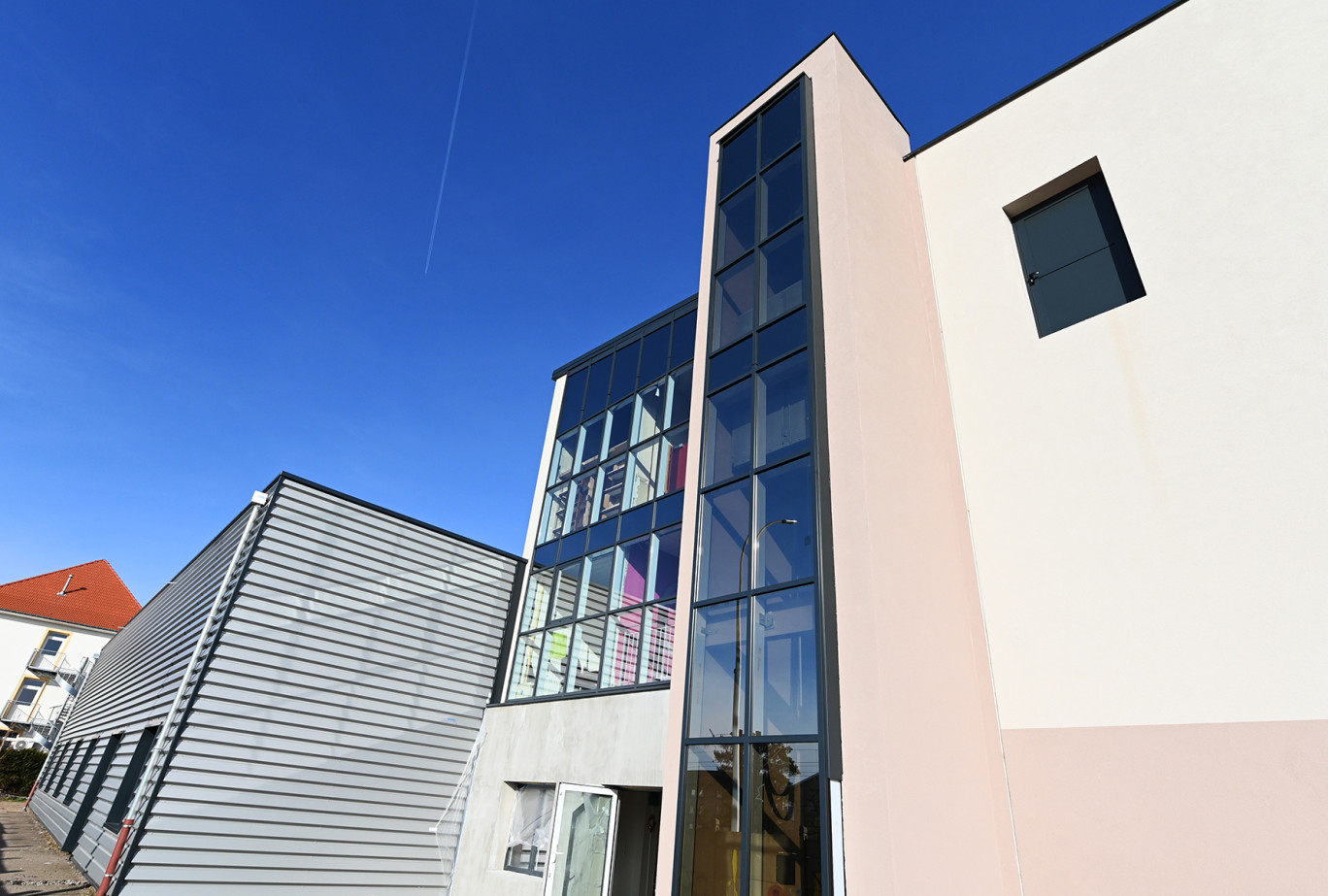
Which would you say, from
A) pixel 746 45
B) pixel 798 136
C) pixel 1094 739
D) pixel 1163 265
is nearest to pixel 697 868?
pixel 1094 739

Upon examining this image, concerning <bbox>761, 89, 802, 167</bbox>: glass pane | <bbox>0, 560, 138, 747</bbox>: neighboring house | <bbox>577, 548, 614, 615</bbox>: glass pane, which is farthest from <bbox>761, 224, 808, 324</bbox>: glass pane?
<bbox>0, 560, 138, 747</bbox>: neighboring house

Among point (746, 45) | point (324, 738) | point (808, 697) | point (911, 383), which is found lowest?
point (324, 738)

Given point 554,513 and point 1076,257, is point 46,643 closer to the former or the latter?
point 554,513

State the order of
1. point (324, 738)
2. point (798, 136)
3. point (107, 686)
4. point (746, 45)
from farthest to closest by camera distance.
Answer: point (107, 686) < point (746, 45) < point (324, 738) < point (798, 136)

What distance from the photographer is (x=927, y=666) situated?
4914mm

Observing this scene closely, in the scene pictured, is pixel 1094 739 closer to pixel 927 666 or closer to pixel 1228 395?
pixel 927 666

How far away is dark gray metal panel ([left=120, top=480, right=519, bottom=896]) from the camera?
7773mm

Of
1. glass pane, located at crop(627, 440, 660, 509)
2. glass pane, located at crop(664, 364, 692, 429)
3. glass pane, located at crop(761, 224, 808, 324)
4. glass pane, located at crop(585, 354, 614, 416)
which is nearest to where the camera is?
glass pane, located at crop(761, 224, 808, 324)

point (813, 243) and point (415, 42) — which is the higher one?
point (415, 42)

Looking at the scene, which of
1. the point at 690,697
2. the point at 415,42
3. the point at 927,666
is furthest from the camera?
the point at 415,42

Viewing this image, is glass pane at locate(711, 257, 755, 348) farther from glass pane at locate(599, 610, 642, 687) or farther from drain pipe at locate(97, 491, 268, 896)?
drain pipe at locate(97, 491, 268, 896)

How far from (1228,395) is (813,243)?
13.1ft

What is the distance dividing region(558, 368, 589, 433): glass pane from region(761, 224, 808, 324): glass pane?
6708 millimetres

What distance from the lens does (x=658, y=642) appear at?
350 inches
